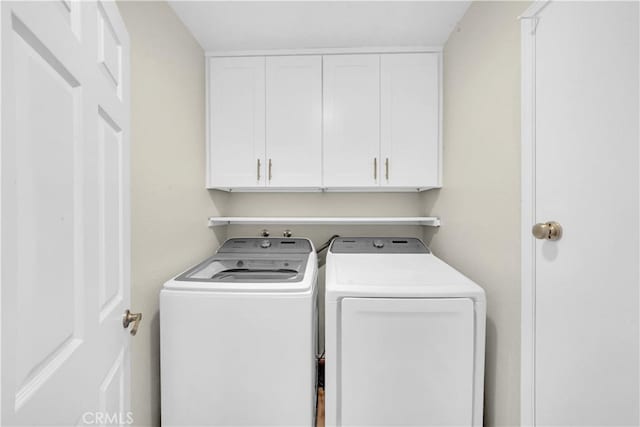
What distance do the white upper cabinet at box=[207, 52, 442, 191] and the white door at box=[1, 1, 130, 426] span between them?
1.03 metres

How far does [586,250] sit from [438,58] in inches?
62.8

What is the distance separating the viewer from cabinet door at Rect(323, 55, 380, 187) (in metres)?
1.85

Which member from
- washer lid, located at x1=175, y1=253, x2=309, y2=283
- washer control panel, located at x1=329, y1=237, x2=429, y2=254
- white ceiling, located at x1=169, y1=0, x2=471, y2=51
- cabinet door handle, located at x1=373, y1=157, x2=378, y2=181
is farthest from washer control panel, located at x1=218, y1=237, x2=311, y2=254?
white ceiling, located at x1=169, y1=0, x2=471, y2=51

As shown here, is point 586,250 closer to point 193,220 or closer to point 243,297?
point 243,297

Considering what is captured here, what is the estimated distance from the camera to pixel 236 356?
120 cm

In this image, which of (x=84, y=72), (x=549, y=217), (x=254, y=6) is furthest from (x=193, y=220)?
(x=549, y=217)

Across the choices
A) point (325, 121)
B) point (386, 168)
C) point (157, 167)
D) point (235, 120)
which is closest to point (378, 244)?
point (386, 168)

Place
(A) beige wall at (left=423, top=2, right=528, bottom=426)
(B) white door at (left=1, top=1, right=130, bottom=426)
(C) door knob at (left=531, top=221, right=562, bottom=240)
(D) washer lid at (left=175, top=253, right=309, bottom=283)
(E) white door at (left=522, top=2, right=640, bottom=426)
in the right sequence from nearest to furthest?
(B) white door at (left=1, top=1, right=130, bottom=426) → (E) white door at (left=522, top=2, right=640, bottom=426) → (C) door knob at (left=531, top=221, right=562, bottom=240) → (A) beige wall at (left=423, top=2, right=528, bottom=426) → (D) washer lid at (left=175, top=253, right=309, bottom=283)

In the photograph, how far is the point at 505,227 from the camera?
1.16 metres

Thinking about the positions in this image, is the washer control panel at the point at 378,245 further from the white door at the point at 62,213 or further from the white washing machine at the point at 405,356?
the white door at the point at 62,213

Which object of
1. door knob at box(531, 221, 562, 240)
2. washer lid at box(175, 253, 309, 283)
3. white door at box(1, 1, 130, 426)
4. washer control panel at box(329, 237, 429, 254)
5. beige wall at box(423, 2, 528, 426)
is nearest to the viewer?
white door at box(1, 1, 130, 426)

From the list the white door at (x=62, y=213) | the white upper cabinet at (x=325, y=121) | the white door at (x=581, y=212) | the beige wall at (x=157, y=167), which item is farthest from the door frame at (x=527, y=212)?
the beige wall at (x=157, y=167)

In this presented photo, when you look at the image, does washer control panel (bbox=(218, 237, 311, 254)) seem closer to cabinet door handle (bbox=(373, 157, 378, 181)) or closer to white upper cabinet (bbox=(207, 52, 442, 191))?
white upper cabinet (bbox=(207, 52, 442, 191))

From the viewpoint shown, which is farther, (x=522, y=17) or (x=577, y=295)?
(x=522, y=17)
